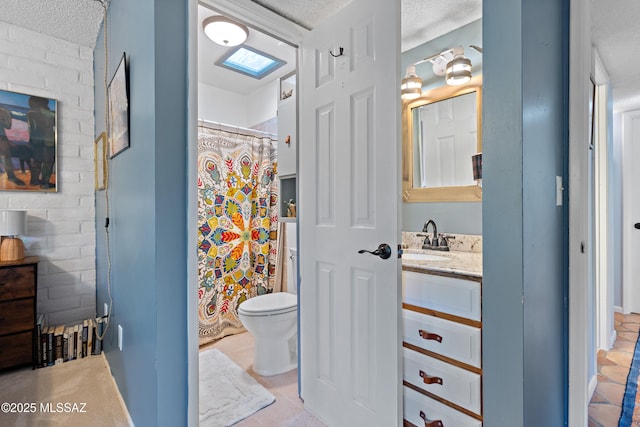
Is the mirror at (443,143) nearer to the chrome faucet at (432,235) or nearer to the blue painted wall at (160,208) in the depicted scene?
the chrome faucet at (432,235)

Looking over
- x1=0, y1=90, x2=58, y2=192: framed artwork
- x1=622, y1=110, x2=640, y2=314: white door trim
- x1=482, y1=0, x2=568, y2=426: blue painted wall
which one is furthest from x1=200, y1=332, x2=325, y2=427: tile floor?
x1=622, y1=110, x2=640, y2=314: white door trim

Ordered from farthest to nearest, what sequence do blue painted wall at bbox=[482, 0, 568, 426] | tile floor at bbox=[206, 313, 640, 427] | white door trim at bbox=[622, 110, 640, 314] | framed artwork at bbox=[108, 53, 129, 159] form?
white door trim at bbox=[622, 110, 640, 314], tile floor at bbox=[206, 313, 640, 427], framed artwork at bbox=[108, 53, 129, 159], blue painted wall at bbox=[482, 0, 568, 426]

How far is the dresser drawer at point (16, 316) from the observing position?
209cm

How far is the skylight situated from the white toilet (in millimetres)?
2099

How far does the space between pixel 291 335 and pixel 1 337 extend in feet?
6.25

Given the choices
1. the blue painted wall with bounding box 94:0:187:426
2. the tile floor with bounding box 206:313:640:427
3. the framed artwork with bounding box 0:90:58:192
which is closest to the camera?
the blue painted wall with bounding box 94:0:187:426

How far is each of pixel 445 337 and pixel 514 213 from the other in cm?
78

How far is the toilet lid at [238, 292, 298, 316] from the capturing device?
2115 mm

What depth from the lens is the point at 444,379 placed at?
55.4 inches

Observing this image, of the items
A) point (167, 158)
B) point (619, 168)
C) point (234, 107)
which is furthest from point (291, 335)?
point (619, 168)

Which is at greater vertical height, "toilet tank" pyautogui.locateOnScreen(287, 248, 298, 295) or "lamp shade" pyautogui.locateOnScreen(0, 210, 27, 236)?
"lamp shade" pyautogui.locateOnScreen(0, 210, 27, 236)

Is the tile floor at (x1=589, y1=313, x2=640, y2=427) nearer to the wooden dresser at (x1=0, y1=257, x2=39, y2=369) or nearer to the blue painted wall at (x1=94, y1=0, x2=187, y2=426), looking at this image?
the blue painted wall at (x1=94, y1=0, x2=187, y2=426)

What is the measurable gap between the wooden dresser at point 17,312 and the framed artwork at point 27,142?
636 mm

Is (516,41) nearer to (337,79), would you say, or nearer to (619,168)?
(337,79)
